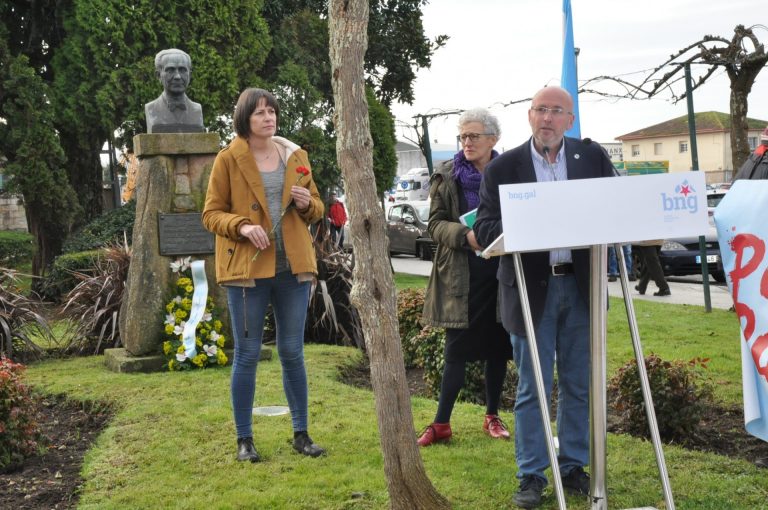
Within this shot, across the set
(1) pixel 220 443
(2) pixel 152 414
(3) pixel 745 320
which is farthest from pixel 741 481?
(2) pixel 152 414

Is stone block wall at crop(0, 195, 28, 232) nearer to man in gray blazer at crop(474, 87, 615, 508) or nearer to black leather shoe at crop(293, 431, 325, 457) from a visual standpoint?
black leather shoe at crop(293, 431, 325, 457)

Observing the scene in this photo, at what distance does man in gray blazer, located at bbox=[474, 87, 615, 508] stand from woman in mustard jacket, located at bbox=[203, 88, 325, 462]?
1.22 m

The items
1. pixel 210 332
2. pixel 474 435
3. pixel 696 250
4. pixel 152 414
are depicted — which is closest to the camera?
pixel 474 435

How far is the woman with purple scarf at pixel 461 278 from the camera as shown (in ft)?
16.9

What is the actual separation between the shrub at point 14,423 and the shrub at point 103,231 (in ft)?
32.0

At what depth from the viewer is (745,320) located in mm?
4629

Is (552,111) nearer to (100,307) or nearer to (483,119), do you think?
(483,119)

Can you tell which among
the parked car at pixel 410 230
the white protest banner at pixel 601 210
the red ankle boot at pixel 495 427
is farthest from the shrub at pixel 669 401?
the parked car at pixel 410 230

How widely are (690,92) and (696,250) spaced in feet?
22.0

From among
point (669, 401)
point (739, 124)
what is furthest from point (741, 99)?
point (669, 401)

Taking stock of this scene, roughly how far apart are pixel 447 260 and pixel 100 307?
5.54 m

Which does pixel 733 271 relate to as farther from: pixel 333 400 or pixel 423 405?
pixel 333 400

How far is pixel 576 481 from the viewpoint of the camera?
446cm

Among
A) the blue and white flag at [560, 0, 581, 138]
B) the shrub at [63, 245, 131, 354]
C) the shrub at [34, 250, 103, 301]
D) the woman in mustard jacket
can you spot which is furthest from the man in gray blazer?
the shrub at [34, 250, 103, 301]
